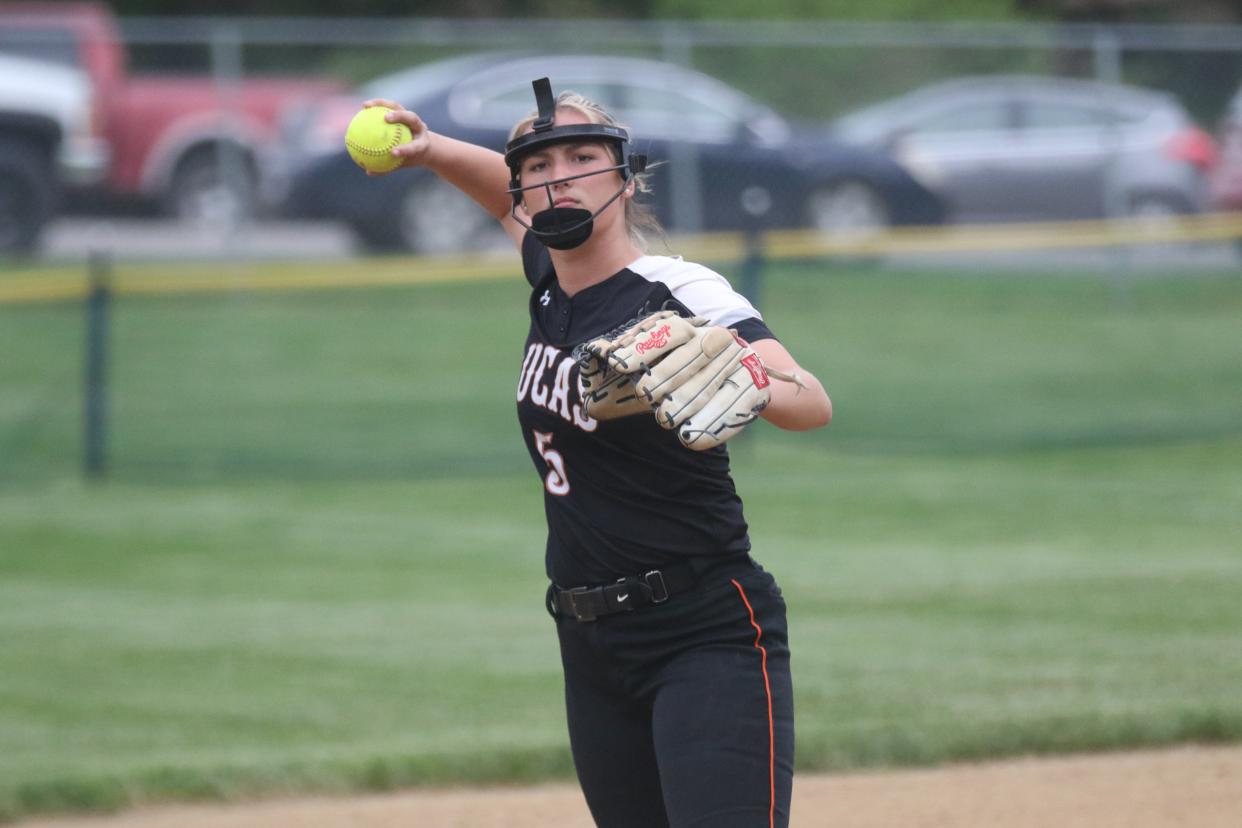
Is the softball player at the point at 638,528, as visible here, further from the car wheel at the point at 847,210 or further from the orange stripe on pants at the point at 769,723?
the car wheel at the point at 847,210

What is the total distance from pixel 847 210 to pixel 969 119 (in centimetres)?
127

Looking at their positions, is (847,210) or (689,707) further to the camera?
(847,210)

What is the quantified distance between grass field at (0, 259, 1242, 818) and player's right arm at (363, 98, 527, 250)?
7.68 ft

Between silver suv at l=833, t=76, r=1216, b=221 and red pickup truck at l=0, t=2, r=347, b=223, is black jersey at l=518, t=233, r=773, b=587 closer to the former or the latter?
red pickup truck at l=0, t=2, r=347, b=223

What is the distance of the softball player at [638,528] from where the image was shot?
295 centimetres

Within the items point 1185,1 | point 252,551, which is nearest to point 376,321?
point 252,551

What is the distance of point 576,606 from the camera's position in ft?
10.3

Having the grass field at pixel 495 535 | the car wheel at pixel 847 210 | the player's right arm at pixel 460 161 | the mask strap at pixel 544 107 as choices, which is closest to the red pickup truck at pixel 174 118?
the grass field at pixel 495 535

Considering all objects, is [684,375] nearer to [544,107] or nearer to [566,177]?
[566,177]

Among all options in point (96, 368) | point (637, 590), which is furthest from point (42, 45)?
point (637, 590)

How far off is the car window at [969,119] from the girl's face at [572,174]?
33.3 ft

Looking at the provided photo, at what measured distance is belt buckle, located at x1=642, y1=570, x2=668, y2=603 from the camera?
3055 mm

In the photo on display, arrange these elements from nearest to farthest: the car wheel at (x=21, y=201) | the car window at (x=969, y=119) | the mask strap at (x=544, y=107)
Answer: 1. the mask strap at (x=544, y=107)
2. the car wheel at (x=21, y=201)
3. the car window at (x=969, y=119)

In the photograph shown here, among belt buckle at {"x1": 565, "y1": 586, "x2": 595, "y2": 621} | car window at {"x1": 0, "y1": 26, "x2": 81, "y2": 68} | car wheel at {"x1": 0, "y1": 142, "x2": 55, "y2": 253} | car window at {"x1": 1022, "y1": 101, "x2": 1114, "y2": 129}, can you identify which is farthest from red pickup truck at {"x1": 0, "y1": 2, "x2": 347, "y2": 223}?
belt buckle at {"x1": 565, "y1": 586, "x2": 595, "y2": 621}
